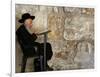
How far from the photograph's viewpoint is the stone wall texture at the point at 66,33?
188cm

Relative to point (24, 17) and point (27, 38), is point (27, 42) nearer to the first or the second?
point (27, 38)

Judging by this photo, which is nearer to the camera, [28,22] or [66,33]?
[28,22]

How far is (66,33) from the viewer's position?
77.8 inches

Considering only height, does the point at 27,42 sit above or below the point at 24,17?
below

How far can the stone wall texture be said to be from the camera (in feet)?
6.18

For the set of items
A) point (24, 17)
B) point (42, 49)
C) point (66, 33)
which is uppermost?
point (24, 17)

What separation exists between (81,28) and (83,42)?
5.3 inches

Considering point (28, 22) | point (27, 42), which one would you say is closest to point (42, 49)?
point (27, 42)

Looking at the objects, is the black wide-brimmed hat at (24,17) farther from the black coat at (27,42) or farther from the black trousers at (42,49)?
the black trousers at (42,49)

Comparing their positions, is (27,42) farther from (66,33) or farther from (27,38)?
(66,33)

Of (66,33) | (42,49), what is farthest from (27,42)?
(66,33)

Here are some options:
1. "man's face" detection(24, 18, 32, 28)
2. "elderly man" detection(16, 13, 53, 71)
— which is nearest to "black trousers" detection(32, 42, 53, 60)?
"elderly man" detection(16, 13, 53, 71)
